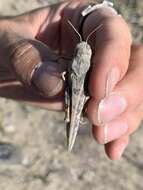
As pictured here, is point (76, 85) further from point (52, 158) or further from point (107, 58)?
point (52, 158)

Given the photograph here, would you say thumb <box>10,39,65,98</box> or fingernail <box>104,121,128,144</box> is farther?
fingernail <box>104,121,128,144</box>

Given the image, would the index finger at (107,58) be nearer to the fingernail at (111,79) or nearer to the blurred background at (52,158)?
the fingernail at (111,79)

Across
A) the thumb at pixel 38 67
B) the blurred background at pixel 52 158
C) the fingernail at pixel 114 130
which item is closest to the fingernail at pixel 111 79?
the thumb at pixel 38 67

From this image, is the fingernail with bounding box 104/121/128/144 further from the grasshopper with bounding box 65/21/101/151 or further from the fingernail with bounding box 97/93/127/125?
the grasshopper with bounding box 65/21/101/151

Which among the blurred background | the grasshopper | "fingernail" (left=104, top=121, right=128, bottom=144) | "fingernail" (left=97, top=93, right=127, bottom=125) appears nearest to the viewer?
the grasshopper

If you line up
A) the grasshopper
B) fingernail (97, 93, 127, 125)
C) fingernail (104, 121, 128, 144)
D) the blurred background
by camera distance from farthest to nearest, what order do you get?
the blurred background → fingernail (104, 121, 128, 144) → fingernail (97, 93, 127, 125) → the grasshopper

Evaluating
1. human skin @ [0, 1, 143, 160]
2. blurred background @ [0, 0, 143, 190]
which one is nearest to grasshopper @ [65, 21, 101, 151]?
human skin @ [0, 1, 143, 160]

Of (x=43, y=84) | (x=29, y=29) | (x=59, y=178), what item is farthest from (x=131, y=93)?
(x=59, y=178)

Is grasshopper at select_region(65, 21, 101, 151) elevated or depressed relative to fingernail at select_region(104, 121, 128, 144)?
elevated
